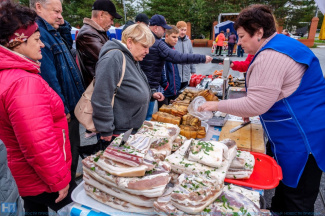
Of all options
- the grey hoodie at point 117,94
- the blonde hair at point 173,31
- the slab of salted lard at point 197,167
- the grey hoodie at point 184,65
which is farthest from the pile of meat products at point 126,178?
the grey hoodie at point 184,65

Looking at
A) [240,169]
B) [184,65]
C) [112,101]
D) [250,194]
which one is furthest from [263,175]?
[184,65]

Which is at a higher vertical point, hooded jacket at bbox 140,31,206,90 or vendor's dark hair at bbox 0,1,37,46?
vendor's dark hair at bbox 0,1,37,46

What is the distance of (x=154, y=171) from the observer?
1.25 metres

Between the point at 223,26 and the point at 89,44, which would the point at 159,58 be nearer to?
the point at 89,44

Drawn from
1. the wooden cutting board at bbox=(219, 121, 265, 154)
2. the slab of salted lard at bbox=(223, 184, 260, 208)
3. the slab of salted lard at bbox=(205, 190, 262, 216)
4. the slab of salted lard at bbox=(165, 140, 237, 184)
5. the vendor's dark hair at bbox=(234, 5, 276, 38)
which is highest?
the vendor's dark hair at bbox=(234, 5, 276, 38)

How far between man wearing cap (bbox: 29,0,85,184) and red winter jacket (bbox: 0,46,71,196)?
2.30ft

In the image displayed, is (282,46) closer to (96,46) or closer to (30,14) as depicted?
(30,14)

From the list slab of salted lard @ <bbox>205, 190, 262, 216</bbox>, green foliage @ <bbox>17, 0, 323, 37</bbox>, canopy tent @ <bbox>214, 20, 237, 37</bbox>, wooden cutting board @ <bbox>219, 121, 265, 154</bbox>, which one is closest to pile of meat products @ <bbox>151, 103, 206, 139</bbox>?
wooden cutting board @ <bbox>219, 121, 265, 154</bbox>

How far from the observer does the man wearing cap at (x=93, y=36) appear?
2854 millimetres

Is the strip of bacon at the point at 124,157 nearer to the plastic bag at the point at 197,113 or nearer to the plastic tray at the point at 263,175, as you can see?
the plastic tray at the point at 263,175

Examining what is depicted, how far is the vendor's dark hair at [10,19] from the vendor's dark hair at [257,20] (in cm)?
154

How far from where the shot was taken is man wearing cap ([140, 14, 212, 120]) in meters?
3.05

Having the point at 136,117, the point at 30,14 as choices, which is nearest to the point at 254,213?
the point at 136,117

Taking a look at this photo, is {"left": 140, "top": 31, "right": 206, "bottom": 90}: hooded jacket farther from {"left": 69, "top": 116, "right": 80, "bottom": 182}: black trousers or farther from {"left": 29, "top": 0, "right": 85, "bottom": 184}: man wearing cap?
{"left": 69, "top": 116, "right": 80, "bottom": 182}: black trousers
